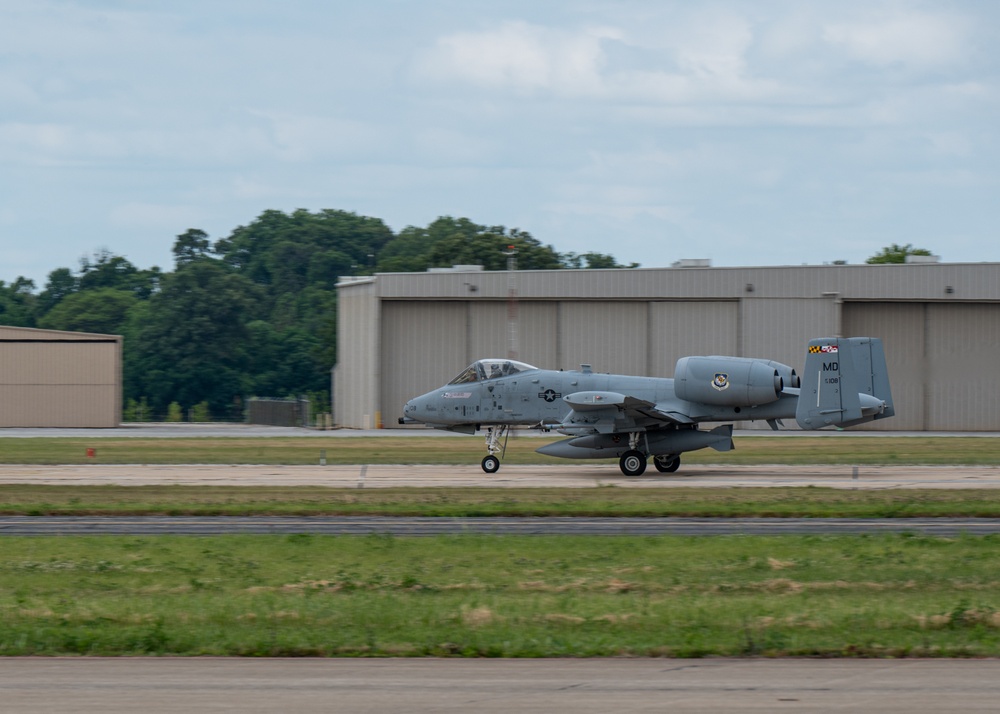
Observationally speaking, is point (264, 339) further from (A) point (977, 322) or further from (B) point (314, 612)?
(B) point (314, 612)

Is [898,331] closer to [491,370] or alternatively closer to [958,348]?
[958,348]

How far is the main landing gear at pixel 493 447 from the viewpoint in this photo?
30.5m

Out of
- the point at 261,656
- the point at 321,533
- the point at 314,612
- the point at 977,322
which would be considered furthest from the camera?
the point at 977,322

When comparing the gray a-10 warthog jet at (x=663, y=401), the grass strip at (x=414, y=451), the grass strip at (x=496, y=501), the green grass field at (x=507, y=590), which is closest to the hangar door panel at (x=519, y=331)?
the grass strip at (x=414, y=451)

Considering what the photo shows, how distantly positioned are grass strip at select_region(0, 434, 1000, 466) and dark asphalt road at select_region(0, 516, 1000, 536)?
13.7 meters

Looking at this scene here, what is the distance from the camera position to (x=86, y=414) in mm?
60375

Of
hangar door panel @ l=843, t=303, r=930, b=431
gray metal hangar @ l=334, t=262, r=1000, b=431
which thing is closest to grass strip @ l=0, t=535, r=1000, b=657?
gray metal hangar @ l=334, t=262, r=1000, b=431

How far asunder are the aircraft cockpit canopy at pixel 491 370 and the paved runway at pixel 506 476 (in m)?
2.58

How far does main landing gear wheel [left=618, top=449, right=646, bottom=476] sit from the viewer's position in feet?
98.1

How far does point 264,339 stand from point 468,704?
95.9 metres

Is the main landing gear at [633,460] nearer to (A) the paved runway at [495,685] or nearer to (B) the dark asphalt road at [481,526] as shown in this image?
(B) the dark asphalt road at [481,526]

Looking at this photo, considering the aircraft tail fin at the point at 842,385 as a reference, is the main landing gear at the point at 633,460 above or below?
below

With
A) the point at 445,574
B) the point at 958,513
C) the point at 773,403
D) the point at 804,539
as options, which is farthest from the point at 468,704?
the point at 773,403

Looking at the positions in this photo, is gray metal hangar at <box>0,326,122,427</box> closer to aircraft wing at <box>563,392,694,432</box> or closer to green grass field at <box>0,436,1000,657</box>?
aircraft wing at <box>563,392,694,432</box>
